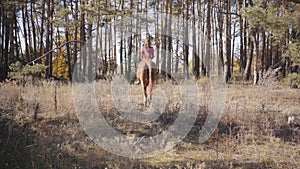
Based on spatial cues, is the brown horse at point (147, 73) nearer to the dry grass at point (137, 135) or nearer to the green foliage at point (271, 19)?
the dry grass at point (137, 135)

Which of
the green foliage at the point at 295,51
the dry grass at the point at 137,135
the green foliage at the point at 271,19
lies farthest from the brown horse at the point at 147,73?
the green foliage at the point at 295,51

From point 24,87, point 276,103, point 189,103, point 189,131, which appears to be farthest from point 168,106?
point 24,87

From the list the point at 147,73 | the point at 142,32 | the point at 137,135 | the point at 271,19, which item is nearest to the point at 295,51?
the point at 271,19

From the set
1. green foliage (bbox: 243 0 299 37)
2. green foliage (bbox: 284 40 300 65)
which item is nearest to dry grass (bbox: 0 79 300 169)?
green foliage (bbox: 284 40 300 65)

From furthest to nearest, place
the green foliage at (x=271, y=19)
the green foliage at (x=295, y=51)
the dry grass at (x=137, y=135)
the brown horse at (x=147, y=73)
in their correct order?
the green foliage at (x=271, y=19), the green foliage at (x=295, y=51), the brown horse at (x=147, y=73), the dry grass at (x=137, y=135)

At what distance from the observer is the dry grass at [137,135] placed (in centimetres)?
388

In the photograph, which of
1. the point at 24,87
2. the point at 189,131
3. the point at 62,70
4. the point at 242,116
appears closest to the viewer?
the point at 189,131

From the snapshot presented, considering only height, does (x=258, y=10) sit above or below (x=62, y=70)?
above

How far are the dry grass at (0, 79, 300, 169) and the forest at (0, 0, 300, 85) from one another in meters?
1.02

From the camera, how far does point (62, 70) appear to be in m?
22.9

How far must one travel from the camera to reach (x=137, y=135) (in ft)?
16.1

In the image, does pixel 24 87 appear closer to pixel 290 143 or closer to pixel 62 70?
pixel 290 143

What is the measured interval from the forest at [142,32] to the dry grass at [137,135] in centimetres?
102

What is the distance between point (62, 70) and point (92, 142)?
19510 mm
